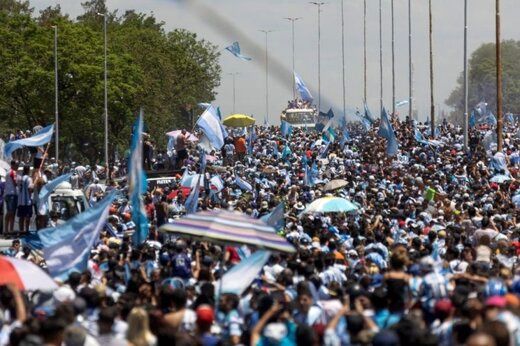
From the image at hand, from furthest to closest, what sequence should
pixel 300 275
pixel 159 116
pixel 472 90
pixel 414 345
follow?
pixel 472 90 < pixel 159 116 < pixel 300 275 < pixel 414 345

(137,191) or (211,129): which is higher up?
(211,129)

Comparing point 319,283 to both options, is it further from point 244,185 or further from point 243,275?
point 244,185

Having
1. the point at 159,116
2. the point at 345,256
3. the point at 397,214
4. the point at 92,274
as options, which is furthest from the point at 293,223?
the point at 159,116

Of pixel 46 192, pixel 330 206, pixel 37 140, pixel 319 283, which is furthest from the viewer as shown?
pixel 37 140

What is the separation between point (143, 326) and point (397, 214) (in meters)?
14.8

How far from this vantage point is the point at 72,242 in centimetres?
1748

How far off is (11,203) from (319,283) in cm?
1232

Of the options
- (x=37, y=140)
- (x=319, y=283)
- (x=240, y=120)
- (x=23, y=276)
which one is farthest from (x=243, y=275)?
(x=240, y=120)

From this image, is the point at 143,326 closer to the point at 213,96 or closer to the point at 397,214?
the point at 397,214

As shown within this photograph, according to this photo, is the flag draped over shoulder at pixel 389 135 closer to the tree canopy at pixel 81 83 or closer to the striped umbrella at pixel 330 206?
the striped umbrella at pixel 330 206

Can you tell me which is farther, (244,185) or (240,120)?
(240,120)

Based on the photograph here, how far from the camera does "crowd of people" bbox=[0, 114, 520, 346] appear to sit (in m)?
11.6

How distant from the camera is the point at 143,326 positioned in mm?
11859

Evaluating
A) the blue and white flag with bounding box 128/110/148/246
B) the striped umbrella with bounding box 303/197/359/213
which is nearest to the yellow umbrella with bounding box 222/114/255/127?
the striped umbrella with bounding box 303/197/359/213
